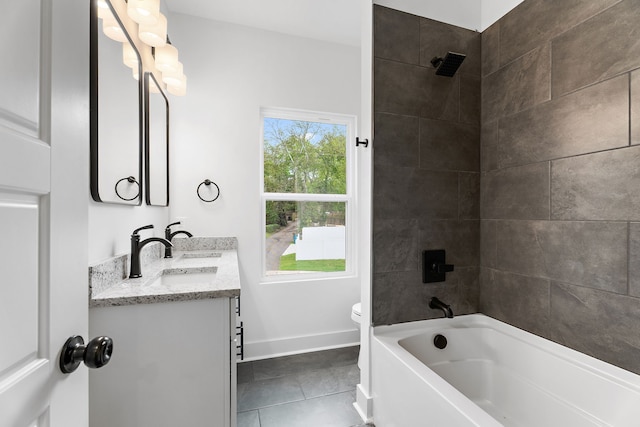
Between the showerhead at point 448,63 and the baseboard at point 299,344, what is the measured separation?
2230 millimetres

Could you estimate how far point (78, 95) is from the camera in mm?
646

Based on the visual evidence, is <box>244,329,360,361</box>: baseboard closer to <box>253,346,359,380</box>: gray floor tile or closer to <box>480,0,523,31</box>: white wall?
<box>253,346,359,380</box>: gray floor tile

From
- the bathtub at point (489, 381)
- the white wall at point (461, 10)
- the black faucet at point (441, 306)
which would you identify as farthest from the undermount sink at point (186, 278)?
the white wall at point (461, 10)

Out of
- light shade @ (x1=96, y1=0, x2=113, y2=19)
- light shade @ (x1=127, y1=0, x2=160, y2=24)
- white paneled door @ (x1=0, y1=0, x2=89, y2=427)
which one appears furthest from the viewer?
light shade @ (x1=127, y1=0, x2=160, y2=24)

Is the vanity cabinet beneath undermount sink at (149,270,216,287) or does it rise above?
beneath

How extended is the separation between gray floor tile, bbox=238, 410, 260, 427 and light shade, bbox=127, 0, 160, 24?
2258 millimetres

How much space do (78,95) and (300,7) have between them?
213 cm

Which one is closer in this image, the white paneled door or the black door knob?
the white paneled door

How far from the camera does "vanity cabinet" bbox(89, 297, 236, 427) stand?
43.3 inches

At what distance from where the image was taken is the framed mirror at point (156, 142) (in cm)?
179

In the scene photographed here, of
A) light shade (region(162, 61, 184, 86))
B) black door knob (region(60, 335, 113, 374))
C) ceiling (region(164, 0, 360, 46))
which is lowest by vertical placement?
black door knob (region(60, 335, 113, 374))

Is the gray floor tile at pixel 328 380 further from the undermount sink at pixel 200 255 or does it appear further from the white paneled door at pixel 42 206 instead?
the white paneled door at pixel 42 206

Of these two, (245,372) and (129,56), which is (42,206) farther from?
A: (245,372)

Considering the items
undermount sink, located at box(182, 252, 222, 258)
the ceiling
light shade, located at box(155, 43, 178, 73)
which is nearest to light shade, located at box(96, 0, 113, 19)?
light shade, located at box(155, 43, 178, 73)
